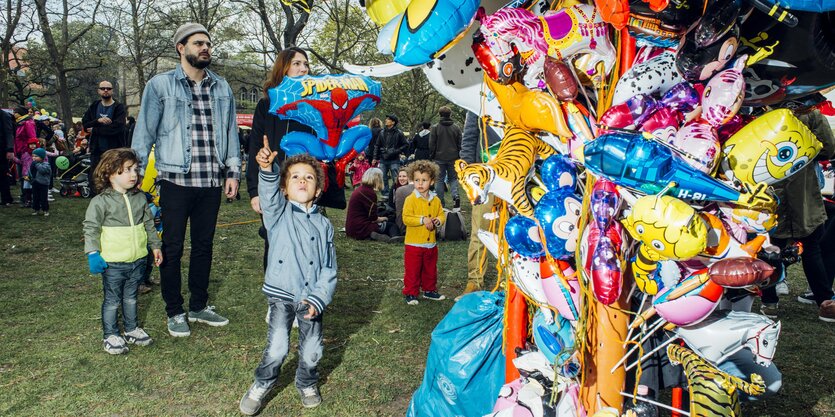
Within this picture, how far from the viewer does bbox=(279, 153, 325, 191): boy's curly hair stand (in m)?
3.40

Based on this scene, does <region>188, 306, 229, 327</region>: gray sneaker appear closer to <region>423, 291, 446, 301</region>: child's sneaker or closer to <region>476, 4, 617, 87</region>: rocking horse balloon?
<region>423, 291, 446, 301</region>: child's sneaker

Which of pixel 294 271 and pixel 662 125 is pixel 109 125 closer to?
pixel 294 271

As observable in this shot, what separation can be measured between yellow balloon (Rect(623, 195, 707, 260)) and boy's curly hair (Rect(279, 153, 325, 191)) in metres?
1.94

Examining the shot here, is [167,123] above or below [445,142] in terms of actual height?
below

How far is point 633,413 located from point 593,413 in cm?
14

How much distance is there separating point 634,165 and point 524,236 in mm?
591

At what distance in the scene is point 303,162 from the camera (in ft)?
11.1

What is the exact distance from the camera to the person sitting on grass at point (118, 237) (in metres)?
3.93

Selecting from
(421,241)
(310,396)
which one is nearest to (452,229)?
(421,241)

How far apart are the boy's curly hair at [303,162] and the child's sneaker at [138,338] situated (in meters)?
1.51

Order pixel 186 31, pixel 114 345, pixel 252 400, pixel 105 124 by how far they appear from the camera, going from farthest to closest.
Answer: pixel 105 124 < pixel 186 31 < pixel 114 345 < pixel 252 400

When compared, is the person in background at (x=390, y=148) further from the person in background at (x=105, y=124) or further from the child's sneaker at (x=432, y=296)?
the child's sneaker at (x=432, y=296)

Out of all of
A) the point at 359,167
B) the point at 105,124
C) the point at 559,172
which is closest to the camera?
the point at 559,172

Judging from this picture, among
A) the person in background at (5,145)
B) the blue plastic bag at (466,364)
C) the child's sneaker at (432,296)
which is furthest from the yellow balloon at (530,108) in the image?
the person in background at (5,145)
